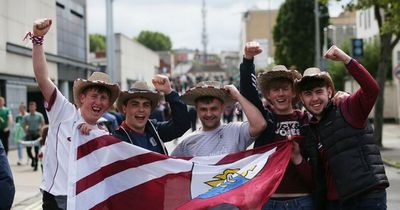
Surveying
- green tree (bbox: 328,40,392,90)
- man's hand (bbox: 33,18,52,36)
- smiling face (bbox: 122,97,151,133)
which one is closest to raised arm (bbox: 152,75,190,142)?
smiling face (bbox: 122,97,151,133)

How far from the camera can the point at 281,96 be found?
16.1ft

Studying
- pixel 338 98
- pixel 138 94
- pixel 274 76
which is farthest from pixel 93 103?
pixel 338 98

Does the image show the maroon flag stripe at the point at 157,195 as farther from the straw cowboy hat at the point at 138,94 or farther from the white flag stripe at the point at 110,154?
the straw cowboy hat at the point at 138,94

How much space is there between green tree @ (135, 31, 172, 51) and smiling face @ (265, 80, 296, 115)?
144m

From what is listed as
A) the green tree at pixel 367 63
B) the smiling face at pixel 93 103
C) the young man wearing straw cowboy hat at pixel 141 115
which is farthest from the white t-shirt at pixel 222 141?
the green tree at pixel 367 63

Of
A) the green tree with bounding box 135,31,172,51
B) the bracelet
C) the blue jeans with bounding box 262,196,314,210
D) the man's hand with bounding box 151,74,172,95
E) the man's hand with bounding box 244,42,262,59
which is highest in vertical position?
the green tree with bounding box 135,31,172,51

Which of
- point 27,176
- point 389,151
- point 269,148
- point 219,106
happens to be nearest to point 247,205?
point 269,148

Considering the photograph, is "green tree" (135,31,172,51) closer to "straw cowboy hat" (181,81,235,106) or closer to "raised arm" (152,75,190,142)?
"raised arm" (152,75,190,142)

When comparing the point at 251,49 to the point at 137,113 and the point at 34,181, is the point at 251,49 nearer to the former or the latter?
the point at 137,113

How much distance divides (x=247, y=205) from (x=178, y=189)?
2.00 ft

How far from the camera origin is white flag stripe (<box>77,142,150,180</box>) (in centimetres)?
479

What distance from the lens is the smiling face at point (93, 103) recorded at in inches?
194

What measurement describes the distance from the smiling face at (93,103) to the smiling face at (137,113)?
0.21m

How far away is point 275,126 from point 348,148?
65cm
